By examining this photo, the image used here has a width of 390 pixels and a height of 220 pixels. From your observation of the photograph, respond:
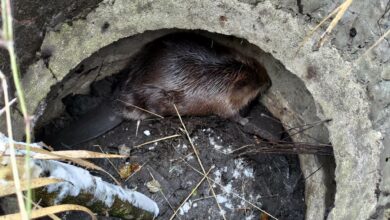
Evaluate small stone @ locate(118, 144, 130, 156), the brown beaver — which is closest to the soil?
small stone @ locate(118, 144, 130, 156)

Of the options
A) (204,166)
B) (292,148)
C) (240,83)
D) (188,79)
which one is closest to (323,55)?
(292,148)

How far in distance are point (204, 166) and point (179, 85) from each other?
2.16ft

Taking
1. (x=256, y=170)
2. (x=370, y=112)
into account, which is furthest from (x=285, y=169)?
(x=370, y=112)

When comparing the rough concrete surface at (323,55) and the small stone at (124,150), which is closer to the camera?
the rough concrete surface at (323,55)

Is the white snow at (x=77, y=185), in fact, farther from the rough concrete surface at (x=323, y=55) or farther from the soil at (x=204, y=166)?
the soil at (x=204, y=166)

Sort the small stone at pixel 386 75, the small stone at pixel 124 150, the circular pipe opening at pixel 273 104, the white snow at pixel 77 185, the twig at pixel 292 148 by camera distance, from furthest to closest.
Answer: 1. the small stone at pixel 124 150
2. the circular pipe opening at pixel 273 104
3. the twig at pixel 292 148
4. the small stone at pixel 386 75
5. the white snow at pixel 77 185

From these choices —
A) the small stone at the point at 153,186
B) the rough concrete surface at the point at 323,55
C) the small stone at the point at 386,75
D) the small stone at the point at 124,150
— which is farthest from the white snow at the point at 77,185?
the small stone at the point at 386,75

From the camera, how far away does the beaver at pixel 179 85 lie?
433 centimetres

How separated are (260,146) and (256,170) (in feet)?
0.86

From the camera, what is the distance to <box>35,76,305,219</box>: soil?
436cm

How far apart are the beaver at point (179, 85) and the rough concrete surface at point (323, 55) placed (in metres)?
0.72

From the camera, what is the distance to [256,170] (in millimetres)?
4461

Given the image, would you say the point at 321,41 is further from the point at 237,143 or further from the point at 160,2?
the point at 237,143

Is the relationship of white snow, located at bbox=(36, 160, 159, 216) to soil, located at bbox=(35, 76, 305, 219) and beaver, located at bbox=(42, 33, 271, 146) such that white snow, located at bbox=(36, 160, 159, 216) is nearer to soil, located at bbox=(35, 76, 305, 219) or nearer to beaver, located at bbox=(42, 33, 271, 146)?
soil, located at bbox=(35, 76, 305, 219)
